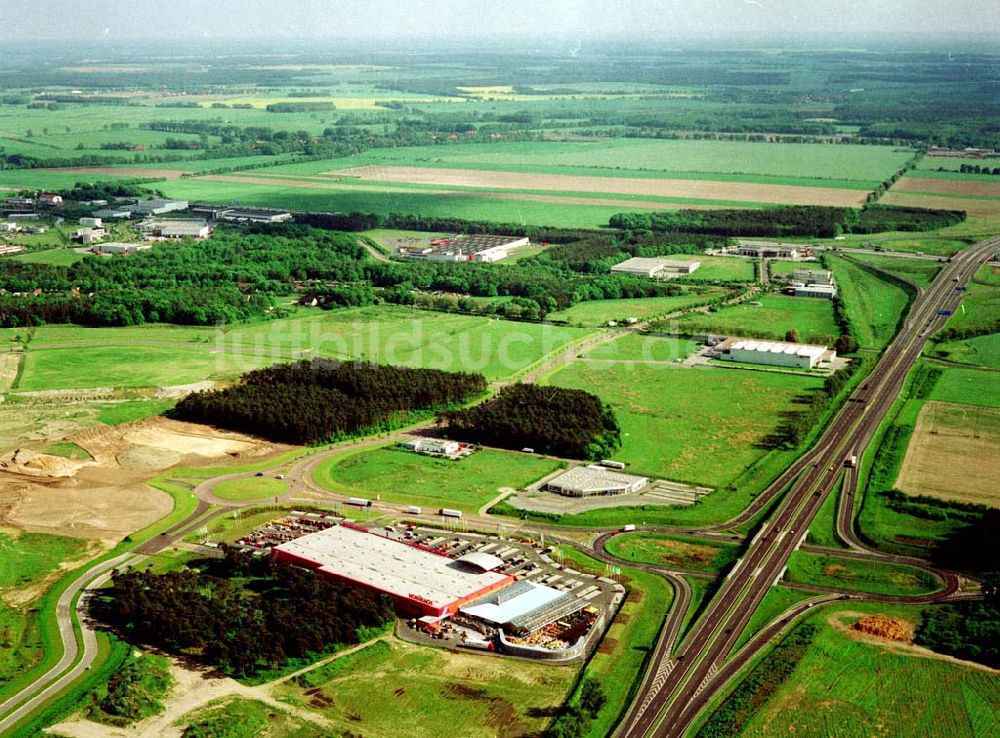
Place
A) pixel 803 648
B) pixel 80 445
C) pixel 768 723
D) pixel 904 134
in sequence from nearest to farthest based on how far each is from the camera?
1. pixel 768 723
2. pixel 803 648
3. pixel 80 445
4. pixel 904 134

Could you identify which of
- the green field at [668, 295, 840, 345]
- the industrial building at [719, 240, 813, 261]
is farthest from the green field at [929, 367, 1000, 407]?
the industrial building at [719, 240, 813, 261]

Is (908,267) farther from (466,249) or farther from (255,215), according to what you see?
(255,215)

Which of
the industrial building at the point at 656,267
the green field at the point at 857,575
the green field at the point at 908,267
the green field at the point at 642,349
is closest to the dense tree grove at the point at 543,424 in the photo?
the green field at the point at 642,349

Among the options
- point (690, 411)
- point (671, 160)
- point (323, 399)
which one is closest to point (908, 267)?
point (690, 411)

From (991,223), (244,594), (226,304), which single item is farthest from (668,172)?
(244,594)

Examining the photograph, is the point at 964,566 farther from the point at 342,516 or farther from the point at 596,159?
the point at 596,159
